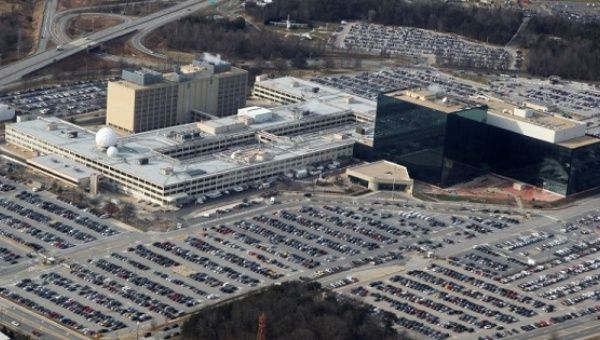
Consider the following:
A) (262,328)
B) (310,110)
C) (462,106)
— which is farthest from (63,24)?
(262,328)

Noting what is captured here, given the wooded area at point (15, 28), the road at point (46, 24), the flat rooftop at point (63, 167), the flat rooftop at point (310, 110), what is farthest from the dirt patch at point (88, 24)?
the flat rooftop at point (63, 167)

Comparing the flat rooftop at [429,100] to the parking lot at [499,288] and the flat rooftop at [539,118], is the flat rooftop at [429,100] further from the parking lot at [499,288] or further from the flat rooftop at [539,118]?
the parking lot at [499,288]

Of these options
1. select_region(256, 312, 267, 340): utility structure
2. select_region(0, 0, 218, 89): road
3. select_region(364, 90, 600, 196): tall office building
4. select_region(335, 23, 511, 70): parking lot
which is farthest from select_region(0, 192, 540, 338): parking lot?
select_region(335, 23, 511, 70): parking lot

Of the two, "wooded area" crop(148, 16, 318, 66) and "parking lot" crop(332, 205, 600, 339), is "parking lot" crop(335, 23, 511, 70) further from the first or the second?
"parking lot" crop(332, 205, 600, 339)

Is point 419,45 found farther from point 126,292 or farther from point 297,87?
point 126,292

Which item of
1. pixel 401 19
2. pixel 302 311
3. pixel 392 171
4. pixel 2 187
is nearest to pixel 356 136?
pixel 392 171
